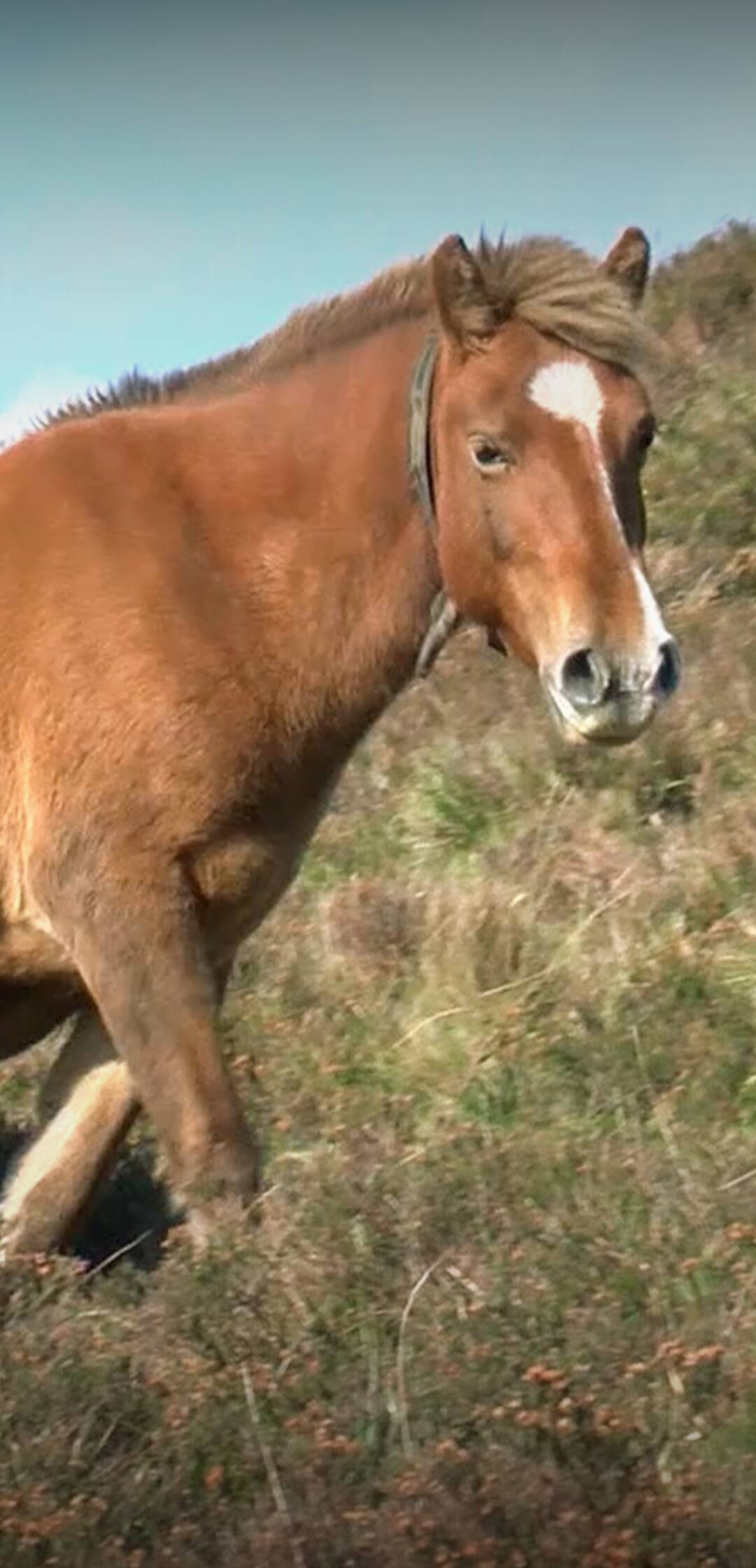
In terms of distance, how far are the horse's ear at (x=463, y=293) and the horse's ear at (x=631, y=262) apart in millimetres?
378

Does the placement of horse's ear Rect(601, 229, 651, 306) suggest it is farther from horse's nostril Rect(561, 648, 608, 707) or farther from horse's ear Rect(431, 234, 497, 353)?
horse's nostril Rect(561, 648, 608, 707)

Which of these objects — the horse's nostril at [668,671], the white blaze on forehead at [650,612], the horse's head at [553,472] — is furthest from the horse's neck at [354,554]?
the horse's nostril at [668,671]

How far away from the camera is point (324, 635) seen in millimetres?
6367

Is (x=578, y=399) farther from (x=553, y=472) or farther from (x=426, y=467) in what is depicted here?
(x=426, y=467)

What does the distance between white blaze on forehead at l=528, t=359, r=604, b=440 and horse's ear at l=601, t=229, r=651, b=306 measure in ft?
1.68

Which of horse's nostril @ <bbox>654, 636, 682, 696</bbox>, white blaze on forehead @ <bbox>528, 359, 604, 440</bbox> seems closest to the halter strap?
white blaze on forehead @ <bbox>528, 359, 604, 440</bbox>

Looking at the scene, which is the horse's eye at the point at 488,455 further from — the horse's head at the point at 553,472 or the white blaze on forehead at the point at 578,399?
the white blaze on forehead at the point at 578,399

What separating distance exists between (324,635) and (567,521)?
85cm

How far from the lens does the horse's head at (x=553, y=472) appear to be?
18.5 ft

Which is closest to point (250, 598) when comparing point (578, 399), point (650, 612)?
point (578, 399)

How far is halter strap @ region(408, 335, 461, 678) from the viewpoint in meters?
6.25

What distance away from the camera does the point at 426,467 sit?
625cm

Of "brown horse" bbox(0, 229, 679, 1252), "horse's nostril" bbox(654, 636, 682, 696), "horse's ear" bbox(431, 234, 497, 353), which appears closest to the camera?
"horse's nostril" bbox(654, 636, 682, 696)

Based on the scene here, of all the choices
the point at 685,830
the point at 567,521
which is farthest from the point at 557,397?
the point at 685,830
